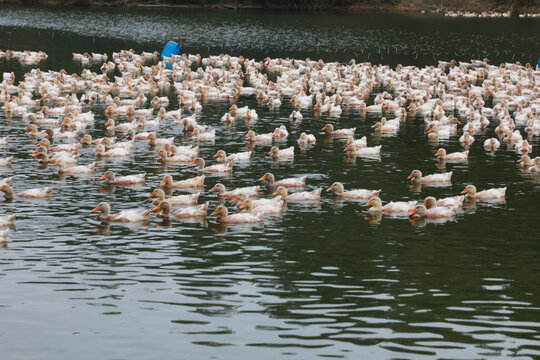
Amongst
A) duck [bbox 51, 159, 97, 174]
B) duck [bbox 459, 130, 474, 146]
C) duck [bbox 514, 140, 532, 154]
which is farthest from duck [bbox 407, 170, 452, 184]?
duck [bbox 51, 159, 97, 174]

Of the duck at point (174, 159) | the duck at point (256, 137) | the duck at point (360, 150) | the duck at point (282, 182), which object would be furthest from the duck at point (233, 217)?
the duck at point (256, 137)

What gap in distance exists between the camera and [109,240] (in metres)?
19.8

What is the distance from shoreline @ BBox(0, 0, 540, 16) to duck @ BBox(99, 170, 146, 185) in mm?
81233

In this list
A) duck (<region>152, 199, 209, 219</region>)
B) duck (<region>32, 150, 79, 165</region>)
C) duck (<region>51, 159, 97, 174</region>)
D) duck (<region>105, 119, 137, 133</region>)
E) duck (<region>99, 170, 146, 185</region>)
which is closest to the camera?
duck (<region>152, 199, 209, 219</region>)

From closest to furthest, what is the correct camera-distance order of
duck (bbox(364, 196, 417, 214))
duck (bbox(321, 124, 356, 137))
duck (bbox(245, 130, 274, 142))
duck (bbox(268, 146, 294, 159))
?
duck (bbox(364, 196, 417, 214)) → duck (bbox(268, 146, 294, 159)) → duck (bbox(245, 130, 274, 142)) → duck (bbox(321, 124, 356, 137))

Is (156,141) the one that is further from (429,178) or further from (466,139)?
(466,139)

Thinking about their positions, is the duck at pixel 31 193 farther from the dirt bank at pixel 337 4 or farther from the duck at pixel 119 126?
the dirt bank at pixel 337 4

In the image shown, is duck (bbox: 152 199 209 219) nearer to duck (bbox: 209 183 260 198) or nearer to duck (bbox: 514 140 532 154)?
duck (bbox: 209 183 260 198)

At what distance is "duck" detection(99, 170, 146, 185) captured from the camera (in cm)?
2506

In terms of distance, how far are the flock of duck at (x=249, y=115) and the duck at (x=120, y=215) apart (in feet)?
0.09

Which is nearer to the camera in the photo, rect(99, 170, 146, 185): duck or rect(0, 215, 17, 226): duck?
rect(0, 215, 17, 226): duck

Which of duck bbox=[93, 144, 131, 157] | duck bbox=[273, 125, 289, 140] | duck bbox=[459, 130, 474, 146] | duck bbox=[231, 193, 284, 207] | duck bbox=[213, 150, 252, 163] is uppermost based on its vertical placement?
duck bbox=[459, 130, 474, 146]

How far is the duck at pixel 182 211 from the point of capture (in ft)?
71.5

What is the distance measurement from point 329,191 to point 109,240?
763 cm
